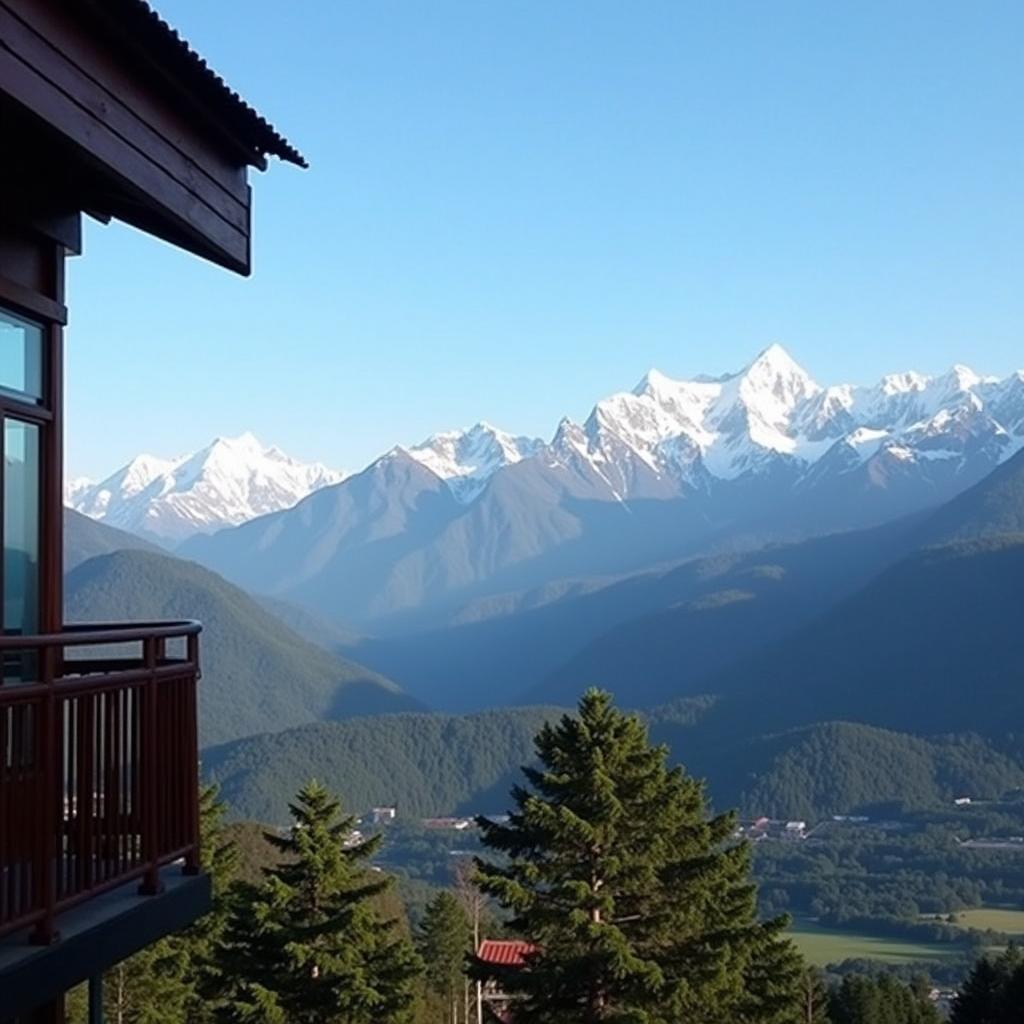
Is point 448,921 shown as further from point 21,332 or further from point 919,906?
point 919,906

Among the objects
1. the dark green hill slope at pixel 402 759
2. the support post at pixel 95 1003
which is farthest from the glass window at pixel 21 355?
the dark green hill slope at pixel 402 759

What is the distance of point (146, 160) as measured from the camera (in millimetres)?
5980

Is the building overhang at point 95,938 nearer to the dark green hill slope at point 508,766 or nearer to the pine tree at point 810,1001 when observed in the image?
the pine tree at point 810,1001

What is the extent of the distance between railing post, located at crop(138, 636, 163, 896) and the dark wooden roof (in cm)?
216

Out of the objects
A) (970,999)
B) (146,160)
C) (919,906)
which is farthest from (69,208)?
(919,906)

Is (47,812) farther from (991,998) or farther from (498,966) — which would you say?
(991,998)

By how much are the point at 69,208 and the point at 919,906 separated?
12407 centimetres

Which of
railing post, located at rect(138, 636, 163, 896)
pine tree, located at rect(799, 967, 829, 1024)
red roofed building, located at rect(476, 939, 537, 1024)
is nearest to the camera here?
railing post, located at rect(138, 636, 163, 896)

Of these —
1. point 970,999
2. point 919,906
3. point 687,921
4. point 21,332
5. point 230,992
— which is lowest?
point 919,906

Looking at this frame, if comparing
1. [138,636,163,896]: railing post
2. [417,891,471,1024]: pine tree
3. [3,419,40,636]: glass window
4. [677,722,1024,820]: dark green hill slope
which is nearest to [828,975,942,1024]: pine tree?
[417,891,471,1024]: pine tree

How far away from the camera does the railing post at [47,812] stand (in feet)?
17.0

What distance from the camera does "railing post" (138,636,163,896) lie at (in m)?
6.29

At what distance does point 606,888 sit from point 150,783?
14.1 metres

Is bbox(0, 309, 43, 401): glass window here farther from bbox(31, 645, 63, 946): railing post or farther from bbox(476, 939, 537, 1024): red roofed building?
bbox(476, 939, 537, 1024): red roofed building
